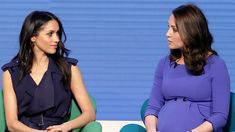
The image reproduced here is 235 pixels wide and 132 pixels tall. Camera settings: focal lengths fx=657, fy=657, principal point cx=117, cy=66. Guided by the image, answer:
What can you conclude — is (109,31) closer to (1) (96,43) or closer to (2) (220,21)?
(1) (96,43)

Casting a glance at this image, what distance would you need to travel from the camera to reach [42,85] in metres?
4.35

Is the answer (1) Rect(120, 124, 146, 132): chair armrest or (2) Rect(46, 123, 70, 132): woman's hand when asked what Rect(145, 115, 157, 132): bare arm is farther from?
(2) Rect(46, 123, 70, 132): woman's hand

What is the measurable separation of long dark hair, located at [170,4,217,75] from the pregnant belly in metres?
0.22

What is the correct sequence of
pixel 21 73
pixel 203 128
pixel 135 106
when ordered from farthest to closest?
pixel 135 106
pixel 21 73
pixel 203 128

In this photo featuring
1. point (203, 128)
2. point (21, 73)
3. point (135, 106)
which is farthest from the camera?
point (135, 106)

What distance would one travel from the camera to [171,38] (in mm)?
4098

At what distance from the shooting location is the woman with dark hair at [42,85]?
431 cm

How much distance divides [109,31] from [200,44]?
1.89 metres

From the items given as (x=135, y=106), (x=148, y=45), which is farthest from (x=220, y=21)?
(x=135, y=106)

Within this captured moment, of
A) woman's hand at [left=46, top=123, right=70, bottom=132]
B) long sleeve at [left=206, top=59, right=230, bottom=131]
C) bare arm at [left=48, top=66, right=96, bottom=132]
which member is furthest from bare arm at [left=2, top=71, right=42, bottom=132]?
long sleeve at [left=206, top=59, right=230, bottom=131]

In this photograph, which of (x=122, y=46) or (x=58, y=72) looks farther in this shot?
(x=122, y=46)

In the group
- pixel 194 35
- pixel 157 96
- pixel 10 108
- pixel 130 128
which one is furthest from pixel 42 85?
pixel 194 35

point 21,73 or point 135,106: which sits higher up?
point 21,73

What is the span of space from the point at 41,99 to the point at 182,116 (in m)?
0.94
